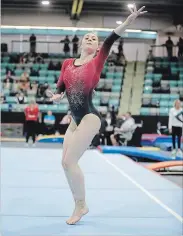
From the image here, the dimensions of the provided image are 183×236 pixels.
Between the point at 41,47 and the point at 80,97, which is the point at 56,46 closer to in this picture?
the point at 41,47

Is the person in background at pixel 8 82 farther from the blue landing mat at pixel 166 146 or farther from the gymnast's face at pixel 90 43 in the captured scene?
the gymnast's face at pixel 90 43

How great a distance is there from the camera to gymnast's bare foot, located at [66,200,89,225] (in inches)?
154

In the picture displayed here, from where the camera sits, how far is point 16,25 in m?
20.8

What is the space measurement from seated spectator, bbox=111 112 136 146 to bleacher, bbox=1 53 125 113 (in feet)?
10.7

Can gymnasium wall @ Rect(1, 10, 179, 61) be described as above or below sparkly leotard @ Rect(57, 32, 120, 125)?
above

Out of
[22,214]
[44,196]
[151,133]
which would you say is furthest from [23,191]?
[151,133]

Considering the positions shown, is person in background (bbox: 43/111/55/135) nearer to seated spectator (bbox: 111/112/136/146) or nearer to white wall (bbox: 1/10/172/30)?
seated spectator (bbox: 111/112/136/146)

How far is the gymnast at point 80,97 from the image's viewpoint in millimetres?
3672

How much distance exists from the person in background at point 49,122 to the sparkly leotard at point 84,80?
11.0m

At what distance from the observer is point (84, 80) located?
3662 millimetres

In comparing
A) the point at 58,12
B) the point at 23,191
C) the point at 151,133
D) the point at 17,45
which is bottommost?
the point at 151,133

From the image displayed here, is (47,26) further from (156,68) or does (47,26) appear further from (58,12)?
(156,68)

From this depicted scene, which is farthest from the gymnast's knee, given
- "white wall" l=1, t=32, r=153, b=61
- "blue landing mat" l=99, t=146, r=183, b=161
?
"white wall" l=1, t=32, r=153, b=61

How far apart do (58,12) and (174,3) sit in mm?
5149
